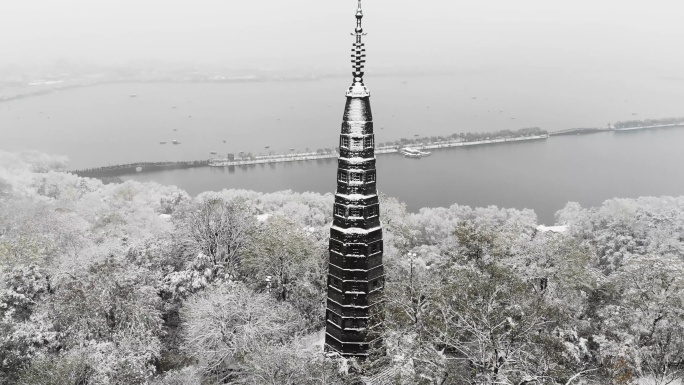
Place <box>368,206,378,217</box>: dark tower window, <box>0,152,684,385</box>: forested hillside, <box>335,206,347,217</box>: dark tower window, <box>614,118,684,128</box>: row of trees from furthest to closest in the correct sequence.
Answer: <box>614,118,684,128</box>: row of trees → <box>368,206,378,217</box>: dark tower window → <box>335,206,347,217</box>: dark tower window → <box>0,152,684,385</box>: forested hillside

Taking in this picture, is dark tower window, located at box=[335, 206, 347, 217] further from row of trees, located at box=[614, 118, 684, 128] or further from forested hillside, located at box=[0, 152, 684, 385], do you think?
row of trees, located at box=[614, 118, 684, 128]

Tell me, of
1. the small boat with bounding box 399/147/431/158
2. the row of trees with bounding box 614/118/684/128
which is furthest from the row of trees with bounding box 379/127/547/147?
the row of trees with bounding box 614/118/684/128

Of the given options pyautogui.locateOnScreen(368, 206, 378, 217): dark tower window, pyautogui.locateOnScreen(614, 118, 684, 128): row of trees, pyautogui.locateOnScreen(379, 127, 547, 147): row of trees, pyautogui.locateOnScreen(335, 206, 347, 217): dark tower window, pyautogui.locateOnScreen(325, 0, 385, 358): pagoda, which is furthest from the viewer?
pyautogui.locateOnScreen(614, 118, 684, 128): row of trees

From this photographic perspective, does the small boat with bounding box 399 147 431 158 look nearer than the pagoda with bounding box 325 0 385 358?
No

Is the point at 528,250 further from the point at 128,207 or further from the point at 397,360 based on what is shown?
the point at 128,207

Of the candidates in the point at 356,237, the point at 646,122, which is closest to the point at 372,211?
the point at 356,237

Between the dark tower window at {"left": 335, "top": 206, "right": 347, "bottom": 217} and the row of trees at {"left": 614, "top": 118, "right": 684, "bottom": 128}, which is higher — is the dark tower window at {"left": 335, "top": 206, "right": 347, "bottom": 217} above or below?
below

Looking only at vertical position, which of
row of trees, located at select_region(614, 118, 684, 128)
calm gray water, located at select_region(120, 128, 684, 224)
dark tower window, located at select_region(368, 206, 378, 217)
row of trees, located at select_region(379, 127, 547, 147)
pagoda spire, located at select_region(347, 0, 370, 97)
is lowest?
calm gray water, located at select_region(120, 128, 684, 224)

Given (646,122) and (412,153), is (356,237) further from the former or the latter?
(646,122)
